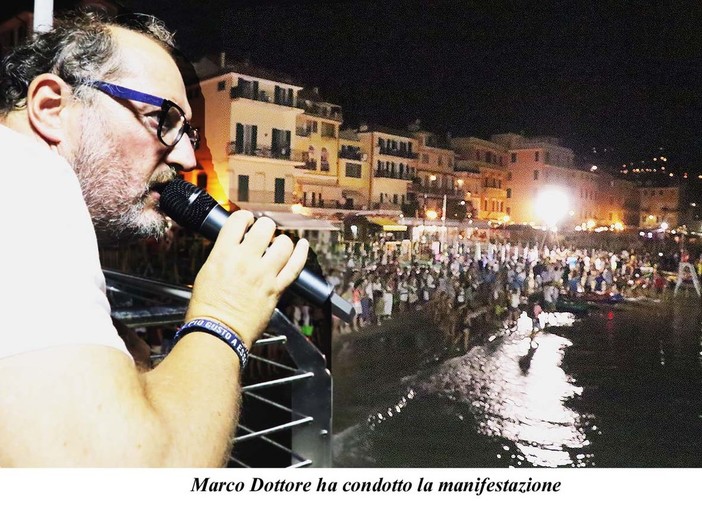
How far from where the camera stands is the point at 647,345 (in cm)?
112

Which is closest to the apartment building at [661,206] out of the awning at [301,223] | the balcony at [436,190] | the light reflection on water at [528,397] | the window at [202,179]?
the light reflection on water at [528,397]

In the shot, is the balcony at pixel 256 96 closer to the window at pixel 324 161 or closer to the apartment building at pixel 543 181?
the window at pixel 324 161

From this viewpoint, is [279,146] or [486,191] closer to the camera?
[486,191]

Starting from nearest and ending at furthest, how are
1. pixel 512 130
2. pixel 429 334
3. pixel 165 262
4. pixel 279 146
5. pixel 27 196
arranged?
pixel 27 196, pixel 512 130, pixel 429 334, pixel 279 146, pixel 165 262

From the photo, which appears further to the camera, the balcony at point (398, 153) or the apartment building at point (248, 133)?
the apartment building at point (248, 133)

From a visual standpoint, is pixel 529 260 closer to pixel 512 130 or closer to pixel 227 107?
pixel 512 130

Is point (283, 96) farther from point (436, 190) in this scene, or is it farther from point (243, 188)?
point (436, 190)

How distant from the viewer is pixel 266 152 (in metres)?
1.51

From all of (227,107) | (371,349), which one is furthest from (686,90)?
(227,107)

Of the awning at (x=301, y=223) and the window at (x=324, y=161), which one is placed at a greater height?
the window at (x=324, y=161)

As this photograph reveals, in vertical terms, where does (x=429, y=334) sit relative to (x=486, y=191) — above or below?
below

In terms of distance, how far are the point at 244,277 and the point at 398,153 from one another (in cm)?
73

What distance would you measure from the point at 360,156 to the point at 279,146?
0.80 feet

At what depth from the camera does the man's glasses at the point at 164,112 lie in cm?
86
